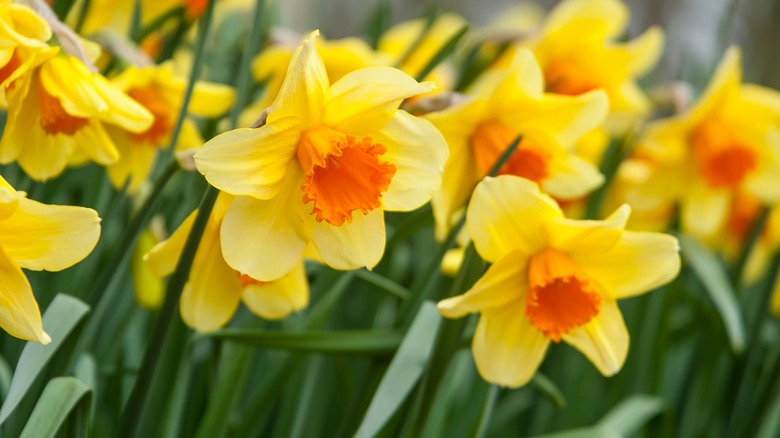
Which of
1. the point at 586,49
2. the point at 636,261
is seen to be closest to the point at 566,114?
the point at 636,261

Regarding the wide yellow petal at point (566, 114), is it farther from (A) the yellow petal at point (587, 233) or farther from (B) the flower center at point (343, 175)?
(B) the flower center at point (343, 175)

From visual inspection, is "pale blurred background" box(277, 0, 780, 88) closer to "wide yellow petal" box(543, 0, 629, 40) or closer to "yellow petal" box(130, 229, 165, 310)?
"wide yellow petal" box(543, 0, 629, 40)

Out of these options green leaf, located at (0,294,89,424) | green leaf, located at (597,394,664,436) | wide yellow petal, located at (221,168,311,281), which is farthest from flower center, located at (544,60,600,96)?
green leaf, located at (0,294,89,424)

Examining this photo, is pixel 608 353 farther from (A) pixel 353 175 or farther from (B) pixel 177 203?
(B) pixel 177 203

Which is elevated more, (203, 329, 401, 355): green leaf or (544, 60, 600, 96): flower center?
(203, 329, 401, 355): green leaf

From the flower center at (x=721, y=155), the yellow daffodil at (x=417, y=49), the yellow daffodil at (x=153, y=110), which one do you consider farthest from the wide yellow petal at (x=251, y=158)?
the flower center at (x=721, y=155)

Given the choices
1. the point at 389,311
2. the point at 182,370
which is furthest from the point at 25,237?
the point at 389,311
